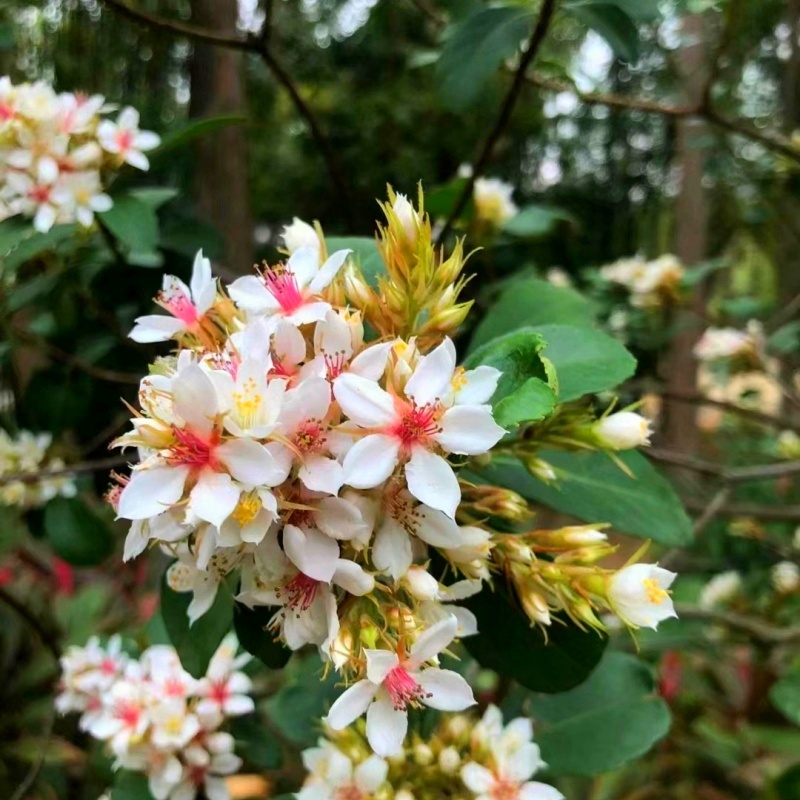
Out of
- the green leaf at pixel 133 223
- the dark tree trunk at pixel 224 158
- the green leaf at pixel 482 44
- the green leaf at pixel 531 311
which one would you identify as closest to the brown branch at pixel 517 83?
the green leaf at pixel 482 44

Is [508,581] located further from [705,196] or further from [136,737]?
[705,196]

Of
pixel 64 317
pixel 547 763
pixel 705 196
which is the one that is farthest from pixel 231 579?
pixel 705 196

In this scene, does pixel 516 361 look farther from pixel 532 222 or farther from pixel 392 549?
pixel 532 222

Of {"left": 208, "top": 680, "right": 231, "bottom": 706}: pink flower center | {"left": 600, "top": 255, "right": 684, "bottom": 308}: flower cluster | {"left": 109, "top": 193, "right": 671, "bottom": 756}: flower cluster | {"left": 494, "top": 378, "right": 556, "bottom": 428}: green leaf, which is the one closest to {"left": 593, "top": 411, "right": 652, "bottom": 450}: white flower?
{"left": 109, "top": 193, "right": 671, "bottom": 756}: flower cluster

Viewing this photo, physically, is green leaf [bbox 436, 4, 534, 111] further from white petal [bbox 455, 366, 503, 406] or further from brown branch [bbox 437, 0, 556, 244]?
white petal [bbox 455, 366, 503, 406]

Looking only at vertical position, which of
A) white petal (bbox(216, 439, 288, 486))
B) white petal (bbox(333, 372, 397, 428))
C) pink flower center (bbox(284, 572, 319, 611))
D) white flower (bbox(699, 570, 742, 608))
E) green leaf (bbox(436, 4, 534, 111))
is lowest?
white flower (bbox(699, 570, 742, 608))
